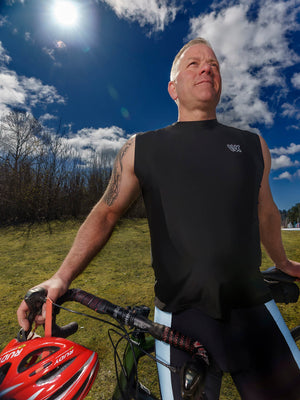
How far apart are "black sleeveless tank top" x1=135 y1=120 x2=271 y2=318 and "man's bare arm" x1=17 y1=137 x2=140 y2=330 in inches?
4.2

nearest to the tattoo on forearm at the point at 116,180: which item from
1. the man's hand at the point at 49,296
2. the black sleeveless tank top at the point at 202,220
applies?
the black sleeveless tank top at the point at 202,220

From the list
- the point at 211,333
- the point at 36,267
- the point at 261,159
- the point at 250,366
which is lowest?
the point at 36,267

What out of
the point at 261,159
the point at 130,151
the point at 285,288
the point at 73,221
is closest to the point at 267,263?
the point at 285,288

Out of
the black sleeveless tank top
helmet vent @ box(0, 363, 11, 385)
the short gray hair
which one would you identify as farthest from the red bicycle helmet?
the short gray hair

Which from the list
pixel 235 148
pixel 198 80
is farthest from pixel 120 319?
pixel 198 80

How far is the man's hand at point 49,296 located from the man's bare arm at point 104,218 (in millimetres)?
19

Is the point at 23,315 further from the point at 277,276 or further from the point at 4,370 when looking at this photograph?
the point at 277,276

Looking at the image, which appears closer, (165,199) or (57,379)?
(57,379)

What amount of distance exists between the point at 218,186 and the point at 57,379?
96cm

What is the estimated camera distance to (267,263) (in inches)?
223

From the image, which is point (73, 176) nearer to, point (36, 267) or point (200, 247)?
point (36, 267)

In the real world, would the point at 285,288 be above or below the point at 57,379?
above

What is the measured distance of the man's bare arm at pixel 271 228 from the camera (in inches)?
56.7

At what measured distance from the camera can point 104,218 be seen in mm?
1332
